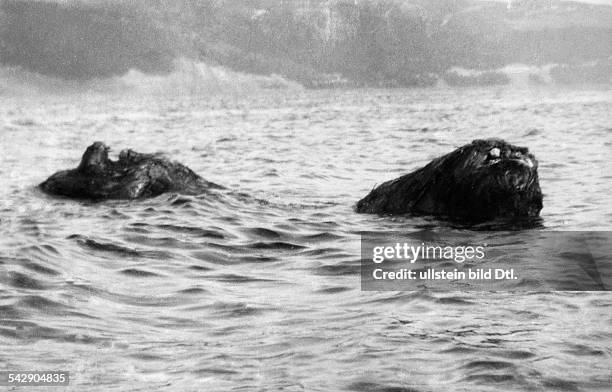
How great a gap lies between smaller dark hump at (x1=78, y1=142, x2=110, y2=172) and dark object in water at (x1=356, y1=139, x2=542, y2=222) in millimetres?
5812

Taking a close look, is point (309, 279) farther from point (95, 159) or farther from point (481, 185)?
point (95, 159)

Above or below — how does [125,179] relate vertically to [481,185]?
above

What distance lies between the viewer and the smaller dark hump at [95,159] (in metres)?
15.8

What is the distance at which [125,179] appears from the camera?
15586 millimetres

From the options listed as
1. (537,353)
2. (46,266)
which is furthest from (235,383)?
(46,266)

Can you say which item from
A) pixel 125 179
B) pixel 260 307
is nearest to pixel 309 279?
pixel 260 307

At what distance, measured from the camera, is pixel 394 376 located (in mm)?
5691

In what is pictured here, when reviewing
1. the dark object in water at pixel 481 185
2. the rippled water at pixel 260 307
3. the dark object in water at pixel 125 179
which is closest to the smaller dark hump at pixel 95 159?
the dark object in water at pixel 125 179

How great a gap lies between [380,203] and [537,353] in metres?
7.69

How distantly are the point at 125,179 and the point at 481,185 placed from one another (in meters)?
6.50

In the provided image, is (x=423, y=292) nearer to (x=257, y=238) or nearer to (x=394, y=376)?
(x=394, y=376)

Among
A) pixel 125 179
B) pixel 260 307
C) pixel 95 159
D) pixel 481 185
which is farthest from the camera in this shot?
pixel 95 159

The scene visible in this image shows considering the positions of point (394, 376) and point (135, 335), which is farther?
point (135, 335)

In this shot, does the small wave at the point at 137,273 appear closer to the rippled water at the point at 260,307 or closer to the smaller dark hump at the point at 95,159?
the rippled water at the point at 260,307
